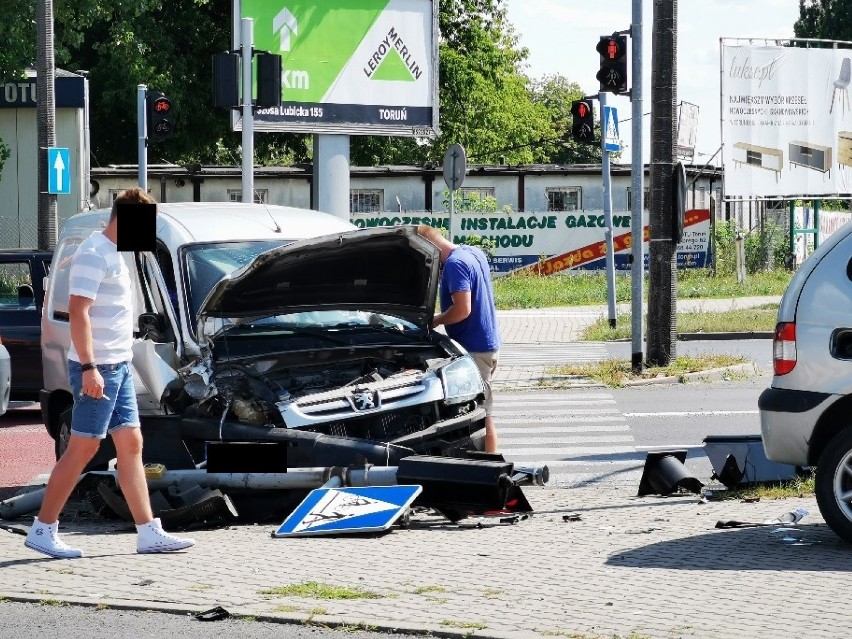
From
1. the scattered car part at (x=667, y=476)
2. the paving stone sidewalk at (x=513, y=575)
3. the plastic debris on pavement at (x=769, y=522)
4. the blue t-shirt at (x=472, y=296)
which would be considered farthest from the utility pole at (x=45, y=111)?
the plastic debris on pavement at (x=769, y=522)

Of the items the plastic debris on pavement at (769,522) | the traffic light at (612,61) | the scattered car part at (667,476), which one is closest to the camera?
the plastic debris on pavement at (769,522)

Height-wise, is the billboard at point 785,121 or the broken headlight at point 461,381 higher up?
the billboard at point 785,121

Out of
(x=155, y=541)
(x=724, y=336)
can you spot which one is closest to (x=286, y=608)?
(x=155, y=541)

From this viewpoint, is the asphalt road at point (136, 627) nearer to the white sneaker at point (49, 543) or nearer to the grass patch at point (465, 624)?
the grass patch at point (465, 624)

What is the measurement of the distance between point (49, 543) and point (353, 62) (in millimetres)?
18643

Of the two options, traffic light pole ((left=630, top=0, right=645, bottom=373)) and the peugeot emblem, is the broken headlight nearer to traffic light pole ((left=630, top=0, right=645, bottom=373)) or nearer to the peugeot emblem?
the peugeot emblem

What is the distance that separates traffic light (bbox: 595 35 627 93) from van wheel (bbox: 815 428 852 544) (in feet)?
35.9

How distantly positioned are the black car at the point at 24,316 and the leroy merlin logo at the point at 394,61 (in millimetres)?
11125

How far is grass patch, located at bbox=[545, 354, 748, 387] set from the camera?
58.3 ft

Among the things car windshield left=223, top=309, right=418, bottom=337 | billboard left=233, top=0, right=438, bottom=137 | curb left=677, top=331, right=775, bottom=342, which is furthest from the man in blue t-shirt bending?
billboard left=233, top=0, right=438, bottom=137

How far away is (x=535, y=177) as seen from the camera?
4606 cm

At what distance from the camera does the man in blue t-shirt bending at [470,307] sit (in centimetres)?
1036

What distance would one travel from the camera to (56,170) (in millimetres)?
22750

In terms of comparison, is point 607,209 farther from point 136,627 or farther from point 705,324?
point 136,627
